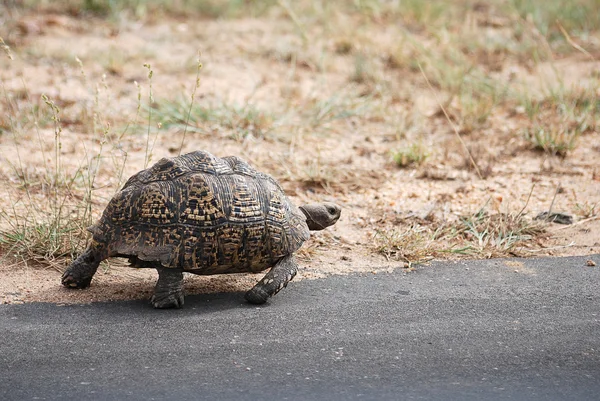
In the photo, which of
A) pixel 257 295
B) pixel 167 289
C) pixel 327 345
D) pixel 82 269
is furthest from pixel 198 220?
pixel 327 345

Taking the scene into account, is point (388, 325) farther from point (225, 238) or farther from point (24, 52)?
point (24, 52)

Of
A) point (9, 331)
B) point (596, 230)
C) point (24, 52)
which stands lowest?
point (9, 331)

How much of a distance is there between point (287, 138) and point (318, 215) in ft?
8.01

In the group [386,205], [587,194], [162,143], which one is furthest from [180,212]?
[587,194]

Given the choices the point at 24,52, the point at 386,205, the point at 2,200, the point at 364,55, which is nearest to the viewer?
the point at 2,200

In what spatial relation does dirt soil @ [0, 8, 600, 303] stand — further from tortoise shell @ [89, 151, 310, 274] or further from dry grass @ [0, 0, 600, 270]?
tortoise shell @ [89, 151, 310, 274]

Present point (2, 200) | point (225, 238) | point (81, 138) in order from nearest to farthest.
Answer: point (225, 238) → point (2, 200) → point (81, 138)

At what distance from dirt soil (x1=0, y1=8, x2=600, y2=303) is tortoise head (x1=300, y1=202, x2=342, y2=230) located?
0.29 metres

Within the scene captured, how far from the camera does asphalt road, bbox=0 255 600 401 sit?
11.6 ft

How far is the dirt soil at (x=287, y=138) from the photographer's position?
5.40 m

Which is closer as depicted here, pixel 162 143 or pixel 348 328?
pixel 348 328

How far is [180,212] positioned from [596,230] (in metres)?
3.08

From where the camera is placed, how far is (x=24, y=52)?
8633 mm

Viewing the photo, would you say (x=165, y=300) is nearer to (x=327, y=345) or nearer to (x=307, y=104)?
(x=327, y=345)
